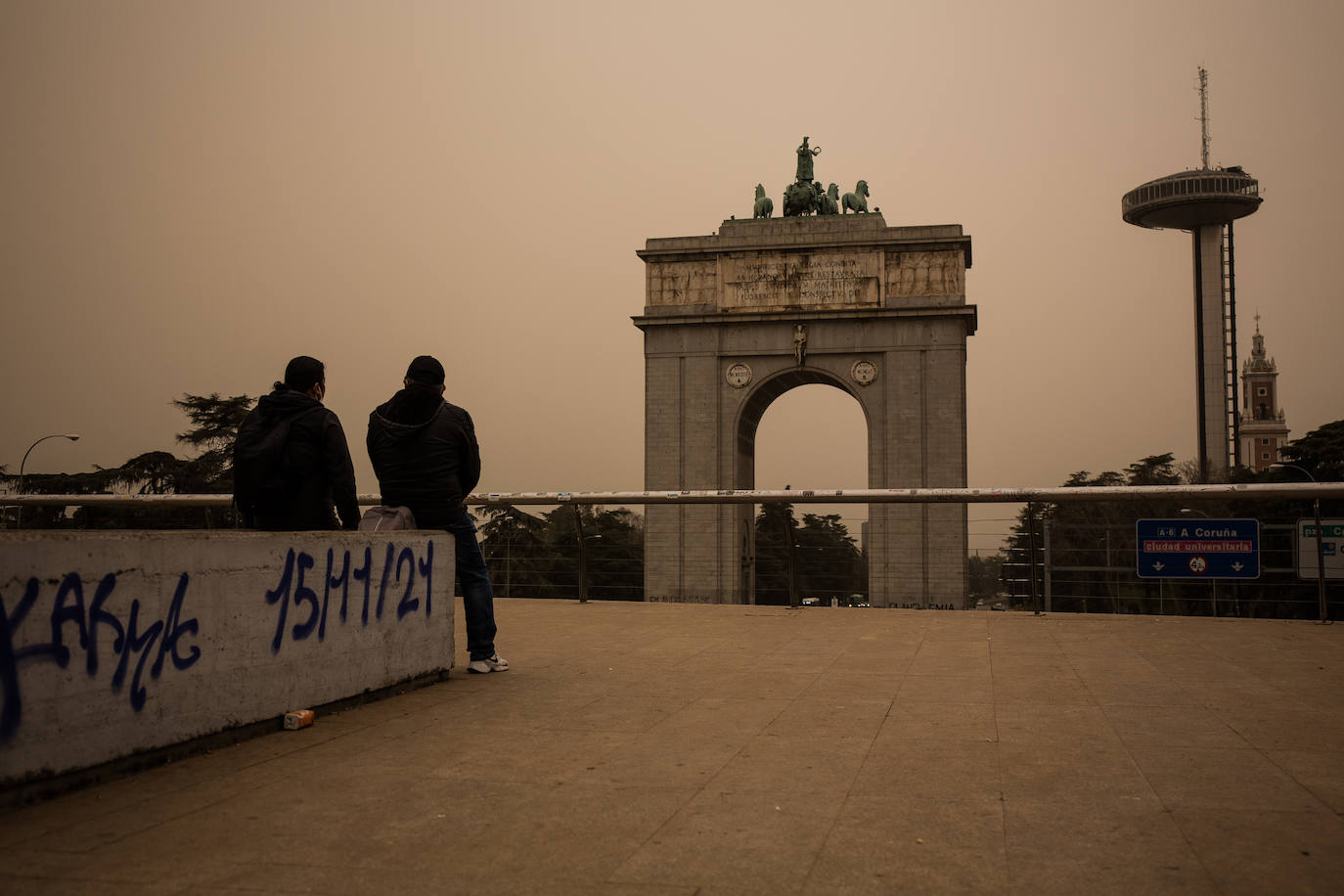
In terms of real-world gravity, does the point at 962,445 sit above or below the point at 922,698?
above

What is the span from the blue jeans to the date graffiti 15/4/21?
1.48 ft

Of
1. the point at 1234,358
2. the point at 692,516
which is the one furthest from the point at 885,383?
the point at 1234,358

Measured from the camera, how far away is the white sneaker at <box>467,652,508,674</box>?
7484 mm

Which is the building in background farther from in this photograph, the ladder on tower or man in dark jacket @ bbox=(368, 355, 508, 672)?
man in dark jacket @ bbox=(368, 355, 508, 672)

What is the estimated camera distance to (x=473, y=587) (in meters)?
7.51

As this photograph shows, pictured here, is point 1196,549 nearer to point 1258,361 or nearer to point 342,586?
point 342,586

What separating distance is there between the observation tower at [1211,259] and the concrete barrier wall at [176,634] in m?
88.8

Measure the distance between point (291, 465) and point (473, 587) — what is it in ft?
5.67


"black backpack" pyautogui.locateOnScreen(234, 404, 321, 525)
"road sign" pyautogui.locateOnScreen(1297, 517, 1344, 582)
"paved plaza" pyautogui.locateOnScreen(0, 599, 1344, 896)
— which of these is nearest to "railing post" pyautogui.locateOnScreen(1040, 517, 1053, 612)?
"road sign" pyautogui.locateOnScreen(1297, 517, 1344, 582)

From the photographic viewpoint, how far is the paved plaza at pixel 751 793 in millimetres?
3395

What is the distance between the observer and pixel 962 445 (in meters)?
36.6

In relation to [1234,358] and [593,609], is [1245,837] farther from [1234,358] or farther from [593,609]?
[1234,358]

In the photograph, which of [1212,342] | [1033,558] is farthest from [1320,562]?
[1212,342]

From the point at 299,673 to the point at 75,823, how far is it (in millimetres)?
1821
